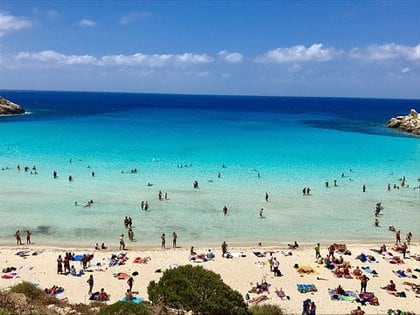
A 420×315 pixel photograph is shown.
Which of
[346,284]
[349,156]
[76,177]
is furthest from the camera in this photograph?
[349,156]

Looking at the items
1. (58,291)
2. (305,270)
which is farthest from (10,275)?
(305,270)

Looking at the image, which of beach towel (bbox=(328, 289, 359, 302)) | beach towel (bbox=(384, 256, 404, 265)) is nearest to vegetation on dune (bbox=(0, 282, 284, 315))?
beach towel (bbox=(328, 289, 359, 302))

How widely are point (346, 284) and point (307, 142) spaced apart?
4978 cm

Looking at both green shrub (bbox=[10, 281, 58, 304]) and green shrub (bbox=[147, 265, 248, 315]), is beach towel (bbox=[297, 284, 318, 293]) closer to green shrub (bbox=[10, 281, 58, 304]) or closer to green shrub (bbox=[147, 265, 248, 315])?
green shrub (bbox=[147, 265, 248, 315])

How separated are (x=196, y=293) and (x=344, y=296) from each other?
8757 mm

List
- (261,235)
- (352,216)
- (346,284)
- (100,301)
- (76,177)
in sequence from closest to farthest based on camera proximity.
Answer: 1. (100,301)
2. (346,284)
3. (261,235)
4. (352,216)
5. (76,177)

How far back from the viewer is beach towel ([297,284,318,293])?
19.7 m

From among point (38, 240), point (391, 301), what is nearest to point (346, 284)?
point (391, 301)

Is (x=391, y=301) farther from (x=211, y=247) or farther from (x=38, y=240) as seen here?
(x=38, y=240)

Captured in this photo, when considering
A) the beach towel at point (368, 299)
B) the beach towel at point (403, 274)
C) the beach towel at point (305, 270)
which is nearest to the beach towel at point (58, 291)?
the beach towel at point (305, 270)

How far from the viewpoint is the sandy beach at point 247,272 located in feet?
61.7

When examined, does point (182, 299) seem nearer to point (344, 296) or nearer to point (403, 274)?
point (344, 296)

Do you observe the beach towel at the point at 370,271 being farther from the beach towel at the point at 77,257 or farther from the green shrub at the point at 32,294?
the green shrub at the point at 32,294

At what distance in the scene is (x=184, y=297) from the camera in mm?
13820
